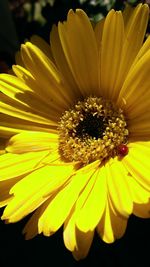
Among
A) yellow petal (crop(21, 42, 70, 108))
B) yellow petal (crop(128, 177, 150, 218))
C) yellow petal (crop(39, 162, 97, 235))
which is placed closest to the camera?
yellow petal (crop(128, 177, 150, 218))

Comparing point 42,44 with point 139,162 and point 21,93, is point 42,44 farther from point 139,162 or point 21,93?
point 139,162

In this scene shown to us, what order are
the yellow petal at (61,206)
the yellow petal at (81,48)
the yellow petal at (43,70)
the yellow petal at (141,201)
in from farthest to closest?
the yellow petal at (43,70) < the yellow petal at (81,48) < the yellow petal at (61,206) < the yellow petal at (141,201)

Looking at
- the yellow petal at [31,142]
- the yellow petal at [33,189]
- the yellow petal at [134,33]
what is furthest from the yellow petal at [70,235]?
the yellow petal at [134,33]

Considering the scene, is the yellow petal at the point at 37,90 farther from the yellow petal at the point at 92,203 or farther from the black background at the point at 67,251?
the black background at the point at 67,251

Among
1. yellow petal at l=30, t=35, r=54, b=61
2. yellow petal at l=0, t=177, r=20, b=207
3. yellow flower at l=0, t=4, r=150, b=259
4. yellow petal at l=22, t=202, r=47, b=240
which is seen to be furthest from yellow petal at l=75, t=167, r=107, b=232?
yellow petal at l=30, t=35, r=54, b=61

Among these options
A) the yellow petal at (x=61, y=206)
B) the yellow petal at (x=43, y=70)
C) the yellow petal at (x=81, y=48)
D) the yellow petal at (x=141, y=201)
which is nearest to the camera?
the yellow petal at (x=141, y=201)

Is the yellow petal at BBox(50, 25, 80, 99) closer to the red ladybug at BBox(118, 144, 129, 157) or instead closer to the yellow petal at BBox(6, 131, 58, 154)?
the yellow petal at BBox(6, 131, 58, 154)

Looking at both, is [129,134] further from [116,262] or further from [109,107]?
[116,262]

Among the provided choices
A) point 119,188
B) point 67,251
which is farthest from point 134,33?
point 67,251
